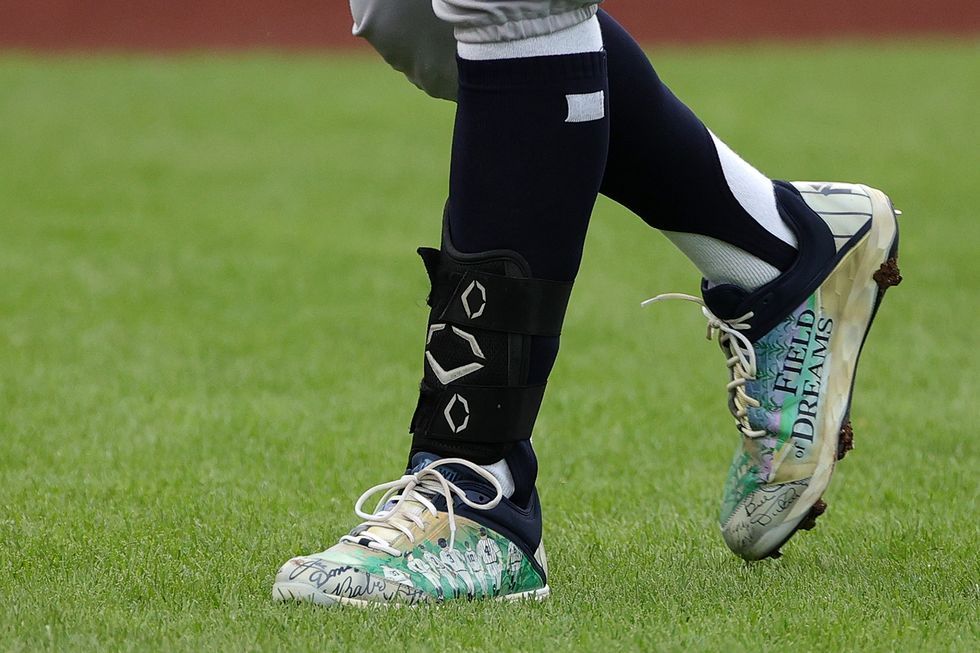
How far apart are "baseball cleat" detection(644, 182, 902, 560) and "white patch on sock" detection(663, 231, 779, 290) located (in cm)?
1

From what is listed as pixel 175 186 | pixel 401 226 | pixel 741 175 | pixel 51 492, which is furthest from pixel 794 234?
pixel 175 186

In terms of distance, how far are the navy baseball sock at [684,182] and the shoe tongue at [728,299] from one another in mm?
14

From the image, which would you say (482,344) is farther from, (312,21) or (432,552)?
(312,21)

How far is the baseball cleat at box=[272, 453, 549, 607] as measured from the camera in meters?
1.28

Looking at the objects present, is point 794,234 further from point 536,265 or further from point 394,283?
point 394,283

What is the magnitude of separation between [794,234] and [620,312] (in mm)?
2264

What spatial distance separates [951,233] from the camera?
525 centimetres

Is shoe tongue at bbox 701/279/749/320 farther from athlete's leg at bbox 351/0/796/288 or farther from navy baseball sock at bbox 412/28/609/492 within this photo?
navy baseball sock at bbox 412/28/609/492

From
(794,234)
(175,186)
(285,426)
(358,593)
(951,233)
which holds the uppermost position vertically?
(794,234)

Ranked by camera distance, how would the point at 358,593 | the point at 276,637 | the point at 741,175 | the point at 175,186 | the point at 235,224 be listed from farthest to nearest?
the point at 175,186 → the point at 235,224 → the point at 741,175 → the point at 358,593 → the point at 276,637

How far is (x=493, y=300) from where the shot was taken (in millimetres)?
1337

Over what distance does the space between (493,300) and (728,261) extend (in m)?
0.34

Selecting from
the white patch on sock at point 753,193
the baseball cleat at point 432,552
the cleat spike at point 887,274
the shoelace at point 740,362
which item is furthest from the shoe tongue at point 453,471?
the cleat spike at point 887,274

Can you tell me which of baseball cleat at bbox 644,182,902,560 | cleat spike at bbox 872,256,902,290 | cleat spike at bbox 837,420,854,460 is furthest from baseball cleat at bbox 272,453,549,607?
cleat spike at bbox 872,256,902,290
